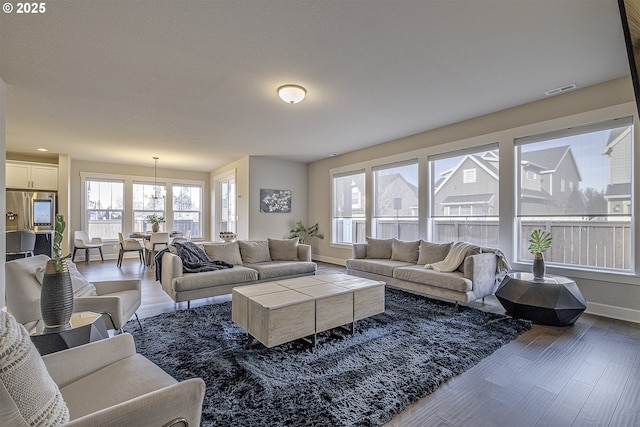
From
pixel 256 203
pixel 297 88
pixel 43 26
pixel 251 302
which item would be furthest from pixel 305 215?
pixel 43 26

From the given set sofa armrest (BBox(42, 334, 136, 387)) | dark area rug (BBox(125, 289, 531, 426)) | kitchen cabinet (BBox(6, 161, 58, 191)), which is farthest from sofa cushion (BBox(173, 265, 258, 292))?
kitchen cabinet (BBox(6, 161, 58, 191))

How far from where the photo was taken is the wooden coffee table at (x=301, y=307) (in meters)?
2.30

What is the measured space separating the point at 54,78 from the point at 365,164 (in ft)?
16.6

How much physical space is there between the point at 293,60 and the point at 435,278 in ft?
9.89

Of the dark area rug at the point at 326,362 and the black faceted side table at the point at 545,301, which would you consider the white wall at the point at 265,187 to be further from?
the black faceted side table at the point at 545,301

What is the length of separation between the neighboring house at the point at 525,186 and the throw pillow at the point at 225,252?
3.49 meters

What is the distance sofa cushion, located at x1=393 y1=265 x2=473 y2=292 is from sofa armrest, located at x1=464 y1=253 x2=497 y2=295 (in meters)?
0.11

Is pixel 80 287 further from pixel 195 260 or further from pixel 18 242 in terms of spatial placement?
pixel 18 242

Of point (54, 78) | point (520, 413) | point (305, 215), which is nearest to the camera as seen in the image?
point (520, 413)

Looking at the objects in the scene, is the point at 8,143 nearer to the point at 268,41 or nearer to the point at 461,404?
the point at 268,41

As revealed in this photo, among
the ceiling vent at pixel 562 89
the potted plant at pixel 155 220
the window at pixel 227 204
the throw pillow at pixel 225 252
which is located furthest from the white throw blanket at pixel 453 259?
the potted plant at pixel 155 220

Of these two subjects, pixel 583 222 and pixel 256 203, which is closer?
pixel 583 222

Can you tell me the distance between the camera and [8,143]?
5.72 m

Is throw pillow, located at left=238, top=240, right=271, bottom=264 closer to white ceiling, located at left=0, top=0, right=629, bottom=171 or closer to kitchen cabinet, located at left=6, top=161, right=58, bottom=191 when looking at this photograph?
white ceiling, located at left=0, top=0, right=629, bottom=171
